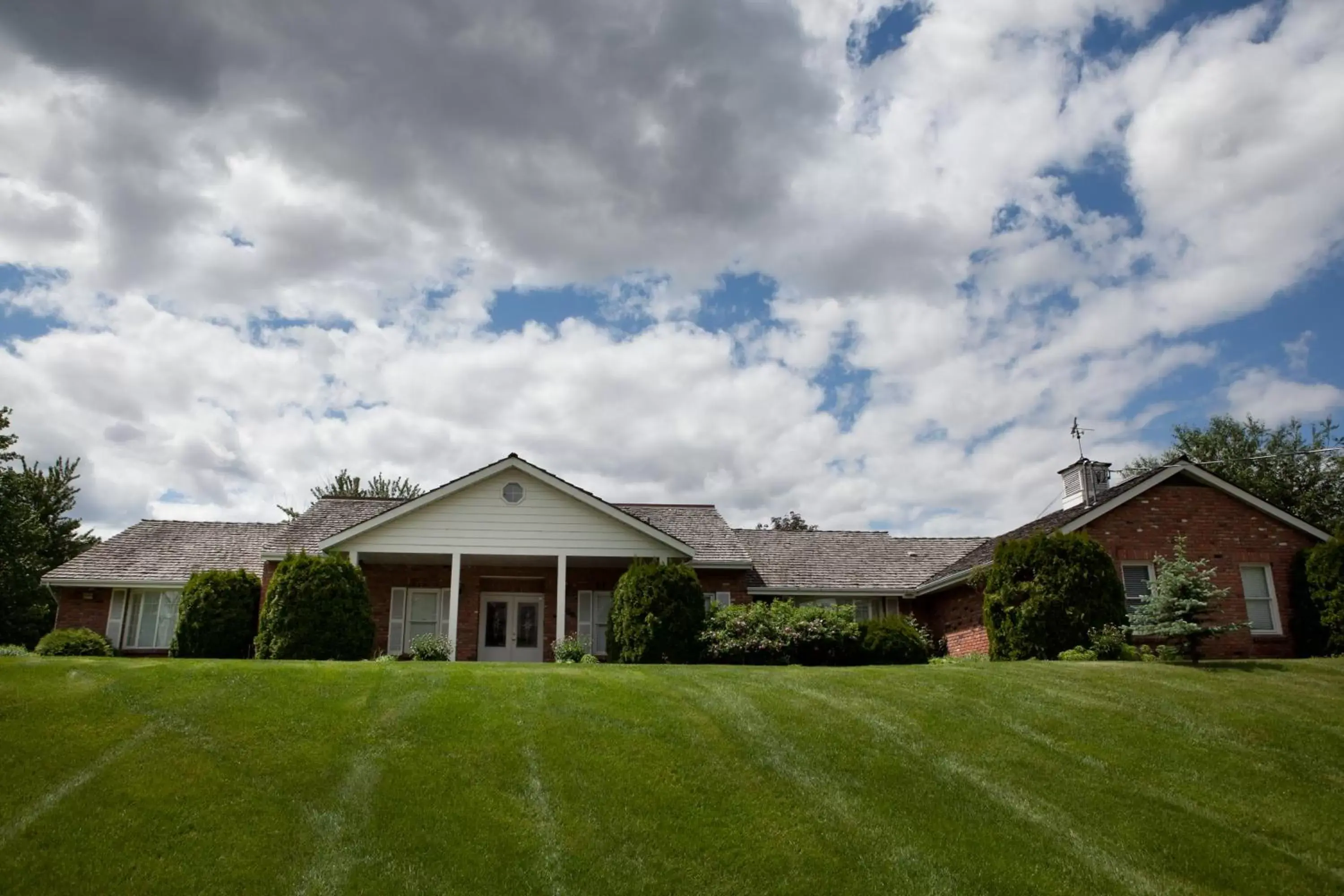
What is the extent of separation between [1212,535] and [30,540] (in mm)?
36070

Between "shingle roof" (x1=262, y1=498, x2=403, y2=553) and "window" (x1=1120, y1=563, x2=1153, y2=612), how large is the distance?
1786 cm

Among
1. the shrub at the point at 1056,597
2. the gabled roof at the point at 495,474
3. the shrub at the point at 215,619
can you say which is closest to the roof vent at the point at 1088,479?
the shrub at the point at 1056,597

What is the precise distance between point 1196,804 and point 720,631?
472 inches

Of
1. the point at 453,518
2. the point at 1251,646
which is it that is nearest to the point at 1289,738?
the point at 1251,646

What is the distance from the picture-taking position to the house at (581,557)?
76.1ft

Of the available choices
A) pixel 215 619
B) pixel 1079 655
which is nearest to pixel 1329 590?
pixel 1079 655

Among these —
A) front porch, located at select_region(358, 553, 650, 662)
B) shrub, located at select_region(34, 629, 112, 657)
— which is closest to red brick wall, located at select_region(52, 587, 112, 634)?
shrub, located at select_region(34, 629, 112, 657)

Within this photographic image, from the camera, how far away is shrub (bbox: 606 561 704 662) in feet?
70.1

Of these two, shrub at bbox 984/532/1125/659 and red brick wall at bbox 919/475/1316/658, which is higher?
red brick wall at bbox 919/475/1316/658

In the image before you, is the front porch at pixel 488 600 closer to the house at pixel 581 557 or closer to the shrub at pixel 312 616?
the house at pixel 581 557

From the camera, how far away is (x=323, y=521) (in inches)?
1129

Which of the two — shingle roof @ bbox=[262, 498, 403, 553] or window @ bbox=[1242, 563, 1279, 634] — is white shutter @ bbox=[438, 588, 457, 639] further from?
window @ bbox=[1242, 563, 1279, 634]

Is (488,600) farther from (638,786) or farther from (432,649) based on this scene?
(638,786)

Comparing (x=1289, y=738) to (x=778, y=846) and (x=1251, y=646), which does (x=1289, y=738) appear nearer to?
(x=778, y=846)
